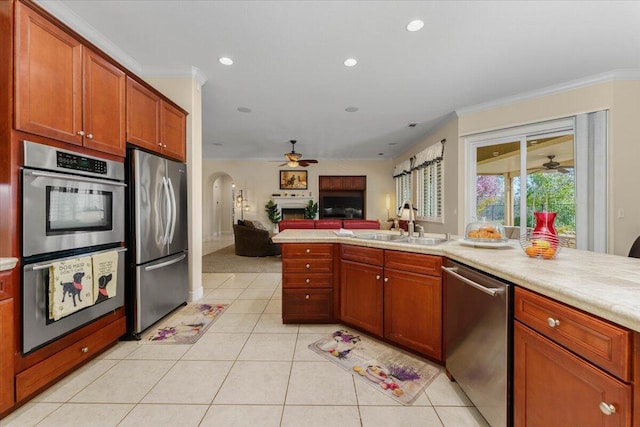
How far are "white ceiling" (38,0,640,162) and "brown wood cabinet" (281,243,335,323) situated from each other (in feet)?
6.65

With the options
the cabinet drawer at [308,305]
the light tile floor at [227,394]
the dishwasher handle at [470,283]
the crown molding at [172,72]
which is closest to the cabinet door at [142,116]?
the crown molding at [172,72]

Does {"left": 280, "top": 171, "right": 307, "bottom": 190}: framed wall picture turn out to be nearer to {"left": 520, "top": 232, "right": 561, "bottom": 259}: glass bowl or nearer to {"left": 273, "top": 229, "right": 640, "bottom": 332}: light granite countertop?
{"left": 273, "top": 229, "right": 640, "bottom": 332}: light granite countertop

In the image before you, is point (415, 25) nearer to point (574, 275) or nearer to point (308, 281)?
point (574, 275)

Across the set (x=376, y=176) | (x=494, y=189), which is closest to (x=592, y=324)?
(x=494, y=189)

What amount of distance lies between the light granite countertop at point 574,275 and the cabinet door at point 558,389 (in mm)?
198

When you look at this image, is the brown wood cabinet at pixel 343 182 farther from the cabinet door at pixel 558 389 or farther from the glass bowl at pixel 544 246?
the cabinet door at pixel 558 389

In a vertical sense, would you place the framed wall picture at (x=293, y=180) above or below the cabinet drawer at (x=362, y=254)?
above

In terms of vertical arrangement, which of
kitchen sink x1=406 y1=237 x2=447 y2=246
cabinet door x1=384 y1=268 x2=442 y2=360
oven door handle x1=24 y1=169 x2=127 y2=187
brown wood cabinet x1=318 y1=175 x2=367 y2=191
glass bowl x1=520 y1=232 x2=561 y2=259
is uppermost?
brown wood cabinet x1=318 y1=175 x2=367 y2=191

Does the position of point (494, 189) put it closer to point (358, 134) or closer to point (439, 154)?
point (439, 154)

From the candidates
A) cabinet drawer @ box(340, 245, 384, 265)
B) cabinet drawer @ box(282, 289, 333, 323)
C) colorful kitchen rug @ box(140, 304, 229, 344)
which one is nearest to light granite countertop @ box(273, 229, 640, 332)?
cabinet drawer @ box(340, 245, 384, 265)

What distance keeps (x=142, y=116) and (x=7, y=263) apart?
152cm

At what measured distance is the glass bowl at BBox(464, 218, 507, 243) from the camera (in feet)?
5.86

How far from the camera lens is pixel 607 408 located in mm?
766

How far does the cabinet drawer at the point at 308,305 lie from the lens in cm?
247
